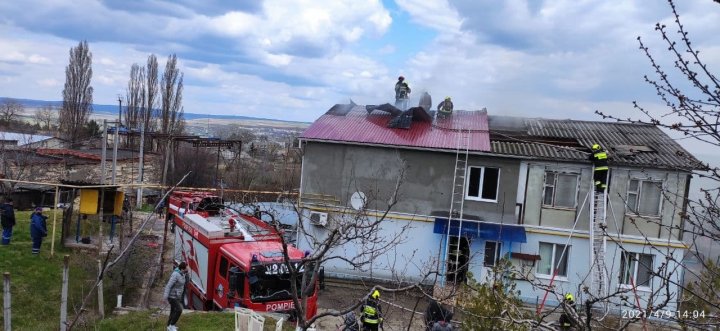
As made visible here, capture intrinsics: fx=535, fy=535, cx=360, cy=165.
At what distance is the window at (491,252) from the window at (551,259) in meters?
1.43

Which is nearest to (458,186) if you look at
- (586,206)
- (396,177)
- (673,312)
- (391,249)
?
(396,177)

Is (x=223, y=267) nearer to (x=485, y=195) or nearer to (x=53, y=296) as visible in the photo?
(x=53, y=296)

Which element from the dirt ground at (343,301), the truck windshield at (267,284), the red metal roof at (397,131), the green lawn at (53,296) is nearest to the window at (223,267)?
the green lawn at (53,296)

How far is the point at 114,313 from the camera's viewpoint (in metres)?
12.3

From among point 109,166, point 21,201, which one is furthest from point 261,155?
point 21,201

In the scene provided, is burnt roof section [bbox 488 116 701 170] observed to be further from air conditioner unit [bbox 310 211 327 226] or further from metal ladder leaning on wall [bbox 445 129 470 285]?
air conditioner unit [bbox 310 211 327 226]

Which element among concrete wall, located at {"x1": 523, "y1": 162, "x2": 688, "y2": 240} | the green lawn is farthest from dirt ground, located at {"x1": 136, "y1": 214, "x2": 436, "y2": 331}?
concrete wall, located at {"x1": 523, "y1": 162, "x2": 688, "y2": 240}

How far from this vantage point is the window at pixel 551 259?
58.0ft

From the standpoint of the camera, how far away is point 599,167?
16.1 m

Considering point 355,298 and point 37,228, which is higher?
point 37,228

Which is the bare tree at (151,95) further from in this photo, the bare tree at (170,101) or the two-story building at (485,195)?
the two-story building at (485,195)

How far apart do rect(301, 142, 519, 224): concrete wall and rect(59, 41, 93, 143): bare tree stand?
39.1 metres

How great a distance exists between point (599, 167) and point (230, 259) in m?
11.1

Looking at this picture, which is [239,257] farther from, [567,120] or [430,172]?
[567,120]
